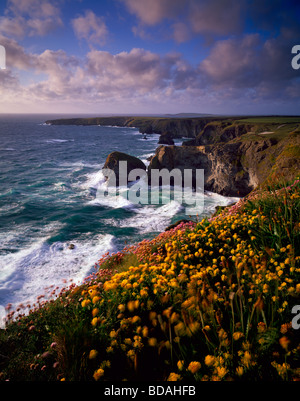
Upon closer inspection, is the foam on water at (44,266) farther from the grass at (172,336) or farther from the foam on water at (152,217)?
the grass at (172,336)

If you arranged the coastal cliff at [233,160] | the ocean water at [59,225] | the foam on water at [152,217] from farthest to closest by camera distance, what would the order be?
the coastal cliff at [233,160]
the foam on water at [152,217]
the ocean water at [59,225]

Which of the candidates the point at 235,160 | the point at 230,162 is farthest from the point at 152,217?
the point at 235,160

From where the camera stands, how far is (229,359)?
7.16 feet

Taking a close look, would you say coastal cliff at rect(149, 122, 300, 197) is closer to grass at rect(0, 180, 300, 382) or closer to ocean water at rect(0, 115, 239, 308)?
ocean water at rect(0, 115, 239, 308)

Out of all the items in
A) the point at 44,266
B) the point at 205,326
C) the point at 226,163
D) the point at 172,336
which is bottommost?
the point at 44,266

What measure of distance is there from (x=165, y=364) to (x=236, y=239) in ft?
10.7

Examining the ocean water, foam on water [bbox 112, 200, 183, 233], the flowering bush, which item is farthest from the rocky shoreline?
the flowering bush

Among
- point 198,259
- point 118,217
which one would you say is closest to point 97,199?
point 118,217

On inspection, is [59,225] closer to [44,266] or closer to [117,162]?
[44,266]

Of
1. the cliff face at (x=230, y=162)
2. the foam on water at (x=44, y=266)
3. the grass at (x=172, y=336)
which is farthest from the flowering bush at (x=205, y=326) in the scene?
the cliff face at (x=230, y=162)

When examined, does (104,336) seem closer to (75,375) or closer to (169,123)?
(75,375)

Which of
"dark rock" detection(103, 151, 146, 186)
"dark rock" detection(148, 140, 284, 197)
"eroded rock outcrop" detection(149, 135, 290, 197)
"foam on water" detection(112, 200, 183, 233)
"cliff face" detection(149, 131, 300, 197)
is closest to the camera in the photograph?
"foam on water" detection(112, 200, 183, 233)

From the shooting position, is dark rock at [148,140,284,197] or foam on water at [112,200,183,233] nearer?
foam on water at [112,200,183,233]

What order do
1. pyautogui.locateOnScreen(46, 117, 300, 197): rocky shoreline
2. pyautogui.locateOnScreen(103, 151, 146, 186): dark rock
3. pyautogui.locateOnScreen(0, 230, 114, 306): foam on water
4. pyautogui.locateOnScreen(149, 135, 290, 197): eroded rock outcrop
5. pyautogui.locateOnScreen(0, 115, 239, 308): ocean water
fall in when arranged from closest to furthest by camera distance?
pyautogui.locateOnScreen(0, 230, 114, 306): foam on water, pyautogui.locateOnScreen(0, 115, 239, 308): ocean water, pyautogui.locateOnScreen(46, 117, 300, 197): rocky shoreline, pyautogui.locateOnScreen(149, 135, 290, 197): eroded rock outcrop, pyautogui.locateOnScreen(103, 151, 146, 186): dark rock
